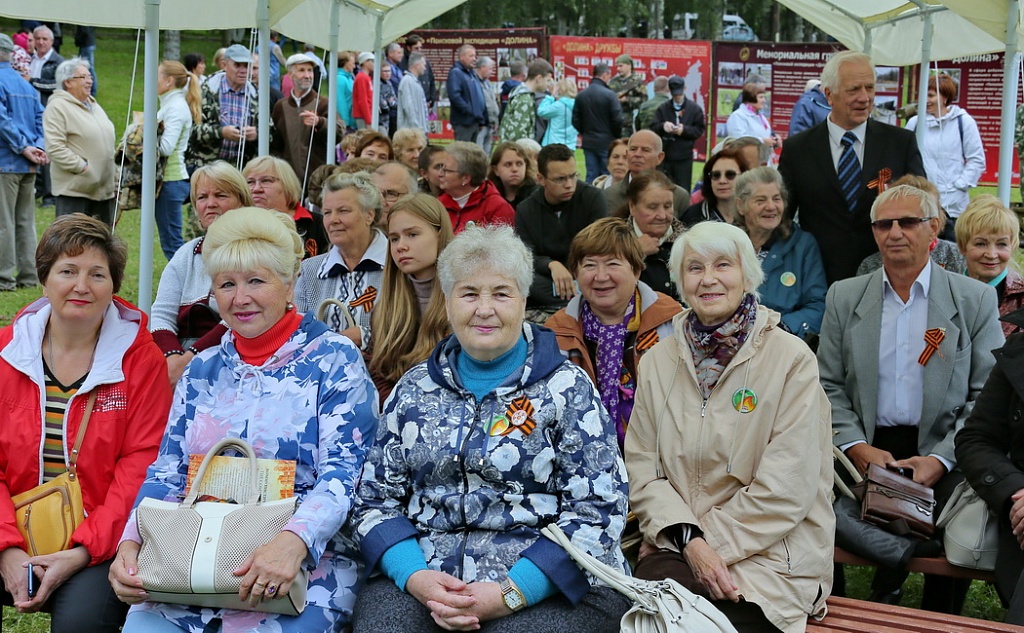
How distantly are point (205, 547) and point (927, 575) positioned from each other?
2.65 m

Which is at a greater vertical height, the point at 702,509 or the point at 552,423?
the point at 552,423

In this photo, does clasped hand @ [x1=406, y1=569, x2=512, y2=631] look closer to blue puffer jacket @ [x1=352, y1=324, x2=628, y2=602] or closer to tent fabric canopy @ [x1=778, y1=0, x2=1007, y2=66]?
blue puffer jacket @ [x1=352, y1=324, x2=628, y2=602]

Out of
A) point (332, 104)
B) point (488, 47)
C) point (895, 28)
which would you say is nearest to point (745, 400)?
point (895, 28)

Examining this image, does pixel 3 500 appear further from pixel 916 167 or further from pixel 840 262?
pixel 916 167

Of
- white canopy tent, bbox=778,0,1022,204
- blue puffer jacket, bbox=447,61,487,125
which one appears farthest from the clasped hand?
blue puffer jacket, bbox=447,61,487,125

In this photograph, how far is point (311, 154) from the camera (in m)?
10.4

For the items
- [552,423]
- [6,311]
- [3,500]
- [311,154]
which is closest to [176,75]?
[311,154]

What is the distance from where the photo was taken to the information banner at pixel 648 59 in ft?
64.0

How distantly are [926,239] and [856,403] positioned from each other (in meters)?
0.69

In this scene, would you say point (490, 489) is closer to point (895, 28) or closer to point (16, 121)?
point (895, 28)

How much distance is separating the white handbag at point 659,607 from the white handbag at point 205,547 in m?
0.85

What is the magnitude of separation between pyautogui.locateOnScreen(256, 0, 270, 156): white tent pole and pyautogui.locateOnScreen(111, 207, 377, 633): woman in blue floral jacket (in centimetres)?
369

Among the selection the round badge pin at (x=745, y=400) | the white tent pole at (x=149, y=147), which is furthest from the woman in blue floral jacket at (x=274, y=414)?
the white tent pole at (x=149, y=147)

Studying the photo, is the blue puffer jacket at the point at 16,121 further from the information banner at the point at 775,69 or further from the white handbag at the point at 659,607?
the information banner at the point at 775,69
